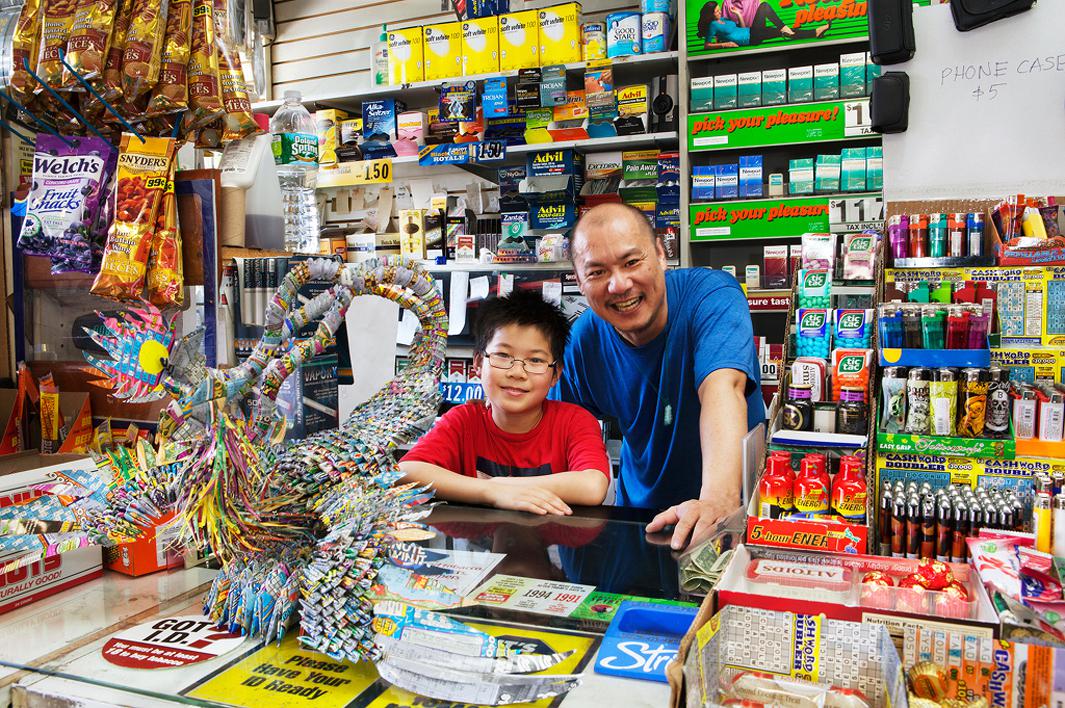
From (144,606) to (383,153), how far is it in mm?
4035

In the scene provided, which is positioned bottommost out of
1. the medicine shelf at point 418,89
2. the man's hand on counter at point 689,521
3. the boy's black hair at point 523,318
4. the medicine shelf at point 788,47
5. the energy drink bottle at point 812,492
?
the man's hand on counter at point 689,521

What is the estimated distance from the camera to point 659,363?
217 cm

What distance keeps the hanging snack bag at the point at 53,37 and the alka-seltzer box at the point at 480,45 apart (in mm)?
2854

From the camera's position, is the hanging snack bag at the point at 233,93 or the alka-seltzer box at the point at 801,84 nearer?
the hanging snack bag at the point at 233,93

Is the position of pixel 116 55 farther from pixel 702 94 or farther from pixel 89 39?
pixel 702 94

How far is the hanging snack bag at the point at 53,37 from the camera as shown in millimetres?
1792

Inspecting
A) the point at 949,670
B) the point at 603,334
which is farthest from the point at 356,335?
the point at 949,670

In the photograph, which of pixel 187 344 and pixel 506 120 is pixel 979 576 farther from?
pixel 506 120

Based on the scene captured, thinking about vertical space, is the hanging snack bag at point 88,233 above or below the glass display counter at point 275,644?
above

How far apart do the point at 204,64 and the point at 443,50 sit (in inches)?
115

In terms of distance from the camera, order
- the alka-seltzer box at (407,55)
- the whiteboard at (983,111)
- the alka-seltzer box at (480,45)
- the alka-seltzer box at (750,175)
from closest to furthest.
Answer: the whiteboard at (983,111) < the alka-seltzer box at (750,175) < the alka-seltzer box at (480,45) < the alka-seltzer box at (407,55)

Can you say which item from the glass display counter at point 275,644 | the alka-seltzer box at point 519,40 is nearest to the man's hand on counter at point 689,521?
Answer: the glass display counter at point 275,644

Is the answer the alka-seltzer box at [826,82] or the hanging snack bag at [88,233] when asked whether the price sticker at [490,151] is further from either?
the hanging snack bag at [88,233]

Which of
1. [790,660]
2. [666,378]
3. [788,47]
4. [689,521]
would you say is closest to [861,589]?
[790,660]
